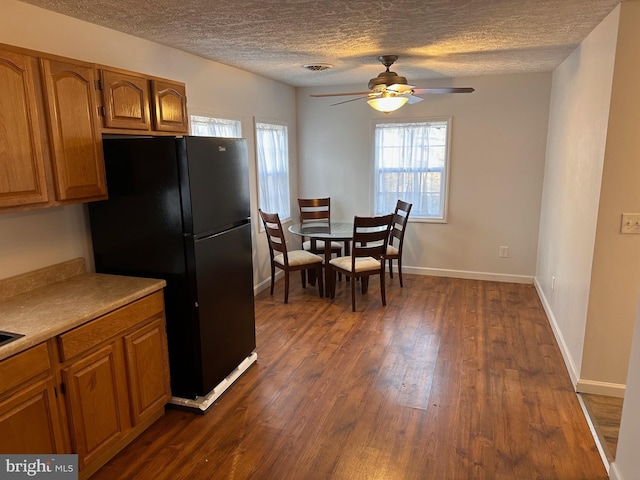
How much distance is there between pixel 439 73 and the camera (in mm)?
4684

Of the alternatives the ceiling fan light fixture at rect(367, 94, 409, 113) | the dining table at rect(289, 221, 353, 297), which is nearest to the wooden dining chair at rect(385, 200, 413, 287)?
the dining table at rect(289, 221, 353, 297)

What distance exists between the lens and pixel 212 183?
103 inches

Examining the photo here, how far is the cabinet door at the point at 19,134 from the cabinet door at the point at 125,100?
1.34ft

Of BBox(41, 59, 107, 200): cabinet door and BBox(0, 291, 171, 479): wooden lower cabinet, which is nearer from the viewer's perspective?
BBox(0, 291, 171, 479): wooden lower cabinet

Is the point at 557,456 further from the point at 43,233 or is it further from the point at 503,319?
the point at 43,233

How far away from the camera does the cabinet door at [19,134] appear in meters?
1.91

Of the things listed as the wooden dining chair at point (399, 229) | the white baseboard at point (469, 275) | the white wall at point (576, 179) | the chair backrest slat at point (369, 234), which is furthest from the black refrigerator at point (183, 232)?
the white baseboard at point (469, 275)

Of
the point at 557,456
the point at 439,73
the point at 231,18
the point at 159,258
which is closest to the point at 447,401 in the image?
the point at 557,456

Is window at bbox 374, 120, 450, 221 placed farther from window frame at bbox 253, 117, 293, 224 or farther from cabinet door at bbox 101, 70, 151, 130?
cabinet door at bbox 101, 70, 151, 130

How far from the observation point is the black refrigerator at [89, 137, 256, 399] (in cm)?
243

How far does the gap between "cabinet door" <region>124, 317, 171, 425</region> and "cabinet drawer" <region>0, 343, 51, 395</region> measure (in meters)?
0.47

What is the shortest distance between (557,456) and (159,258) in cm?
243

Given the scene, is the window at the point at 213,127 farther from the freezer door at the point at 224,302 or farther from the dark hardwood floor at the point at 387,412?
the dark hardwood floor at the point at 387,412

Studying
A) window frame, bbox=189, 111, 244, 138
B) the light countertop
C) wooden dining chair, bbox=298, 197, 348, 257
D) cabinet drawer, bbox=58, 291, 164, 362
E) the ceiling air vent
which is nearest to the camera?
the light countertop
